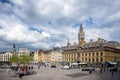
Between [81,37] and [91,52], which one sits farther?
[81,37]

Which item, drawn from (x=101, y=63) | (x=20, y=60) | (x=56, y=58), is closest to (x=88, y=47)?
(x=101, y=63)

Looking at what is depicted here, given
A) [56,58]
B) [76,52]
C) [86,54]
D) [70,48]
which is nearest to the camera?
[86,54]

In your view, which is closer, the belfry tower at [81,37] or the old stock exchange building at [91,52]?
the old stock exchange building at [91,52]

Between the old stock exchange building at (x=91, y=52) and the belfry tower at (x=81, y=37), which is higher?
the belfry tower at (x=81, y=37)

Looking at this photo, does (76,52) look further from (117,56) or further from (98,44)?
(117,56)

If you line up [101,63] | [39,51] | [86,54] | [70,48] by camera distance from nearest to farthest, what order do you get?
[101,63]
[86,54]
[70,48]
[39,51]

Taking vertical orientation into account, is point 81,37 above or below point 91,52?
above

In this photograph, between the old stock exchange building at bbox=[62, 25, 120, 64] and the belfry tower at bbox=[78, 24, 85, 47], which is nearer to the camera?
the old stock exchange building at bbox=[62, 25, 120, 64]

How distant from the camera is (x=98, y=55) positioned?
10088 cm

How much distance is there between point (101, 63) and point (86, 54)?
13.2m

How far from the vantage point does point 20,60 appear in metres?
111

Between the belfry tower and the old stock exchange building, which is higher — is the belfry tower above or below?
above

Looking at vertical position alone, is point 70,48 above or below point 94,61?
above

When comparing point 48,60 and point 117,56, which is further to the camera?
point 48,60
